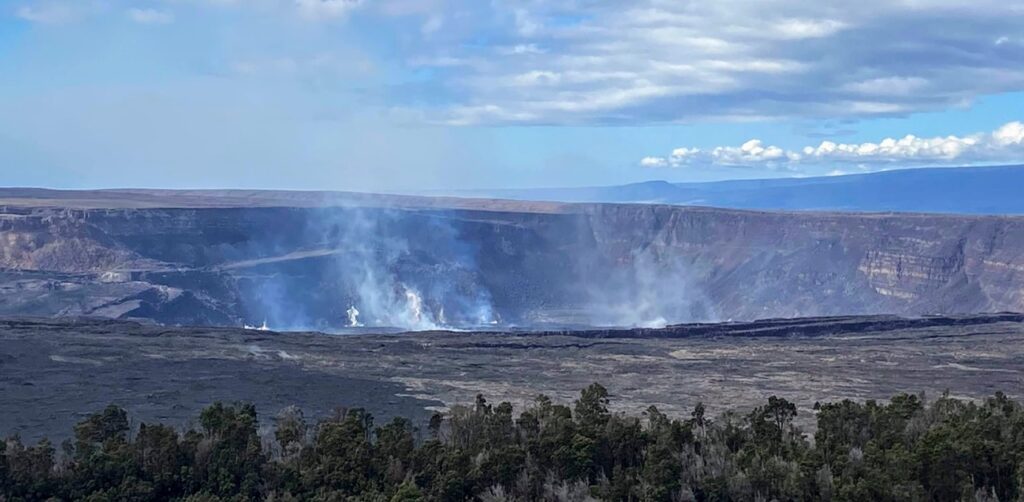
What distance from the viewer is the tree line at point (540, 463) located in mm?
16359

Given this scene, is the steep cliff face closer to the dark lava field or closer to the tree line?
the dark lava field

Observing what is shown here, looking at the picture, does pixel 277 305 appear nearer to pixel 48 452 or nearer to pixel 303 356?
pixel 303 356

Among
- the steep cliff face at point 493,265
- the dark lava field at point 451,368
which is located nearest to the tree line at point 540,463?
the dark lava field at point 451,368

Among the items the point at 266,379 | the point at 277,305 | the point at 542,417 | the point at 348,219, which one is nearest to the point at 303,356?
the point at 266,379

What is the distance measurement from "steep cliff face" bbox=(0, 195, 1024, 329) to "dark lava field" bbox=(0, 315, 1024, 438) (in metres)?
23.1

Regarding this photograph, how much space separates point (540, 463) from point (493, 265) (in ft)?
253

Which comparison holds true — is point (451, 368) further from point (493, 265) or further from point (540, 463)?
point (493, 265)

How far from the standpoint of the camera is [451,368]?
42.5 m

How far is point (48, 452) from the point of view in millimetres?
18156

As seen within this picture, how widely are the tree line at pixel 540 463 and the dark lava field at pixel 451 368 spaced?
10771mm

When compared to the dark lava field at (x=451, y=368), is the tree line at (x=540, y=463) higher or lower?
higher

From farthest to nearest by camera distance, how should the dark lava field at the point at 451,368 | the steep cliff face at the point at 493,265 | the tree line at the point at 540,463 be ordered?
1. the steep cliff face at the point at 493,265
2. the dark lava field at the point at 451,368
3. the tree line at the point at 540,463

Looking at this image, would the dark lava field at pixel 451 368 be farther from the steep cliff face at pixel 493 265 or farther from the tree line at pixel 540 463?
the steep cliff face at pixel 493 265

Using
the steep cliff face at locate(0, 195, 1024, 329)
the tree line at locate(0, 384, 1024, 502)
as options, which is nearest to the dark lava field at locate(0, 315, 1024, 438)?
the tree line at locate(0, 384, 1024, 502)
